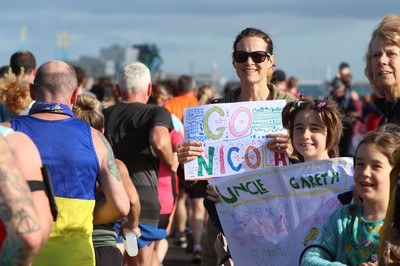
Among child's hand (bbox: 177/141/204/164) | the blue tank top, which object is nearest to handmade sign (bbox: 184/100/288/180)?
child's hand (bbox: 177/141/204/164)

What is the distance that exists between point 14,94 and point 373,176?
147 inches

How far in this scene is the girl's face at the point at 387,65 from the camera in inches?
207

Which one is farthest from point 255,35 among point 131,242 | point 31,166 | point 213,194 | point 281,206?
point 31,166

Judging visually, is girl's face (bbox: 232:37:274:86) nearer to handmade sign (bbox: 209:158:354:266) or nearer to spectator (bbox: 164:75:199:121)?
handmade sign (bbox: 209:158:354:266)

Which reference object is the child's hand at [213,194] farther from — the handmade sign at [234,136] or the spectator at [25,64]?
the spectator at [25,64]

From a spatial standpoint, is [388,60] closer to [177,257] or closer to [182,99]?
[177,257]

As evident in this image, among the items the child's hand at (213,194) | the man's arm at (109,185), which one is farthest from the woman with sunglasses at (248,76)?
the man's arm at (109,185)

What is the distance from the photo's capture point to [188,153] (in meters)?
6.05

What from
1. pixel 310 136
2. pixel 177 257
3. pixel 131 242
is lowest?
pixel 177 257

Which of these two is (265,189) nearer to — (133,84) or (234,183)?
(234,183)

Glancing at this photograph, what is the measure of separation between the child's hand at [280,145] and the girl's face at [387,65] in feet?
2.76

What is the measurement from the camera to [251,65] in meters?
6.29

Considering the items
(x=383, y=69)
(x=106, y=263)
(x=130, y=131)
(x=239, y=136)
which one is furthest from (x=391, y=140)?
(x=130, y=131)

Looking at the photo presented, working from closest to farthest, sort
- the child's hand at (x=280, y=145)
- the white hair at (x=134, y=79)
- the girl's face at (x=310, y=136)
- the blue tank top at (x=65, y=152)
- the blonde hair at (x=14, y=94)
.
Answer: the blue tank top at (x=65, y=152)
the girl's face at (x=310, y=136)
the child's hand at (x=280, y=145)
the blonde hair at (x=14, y=94)
the white hair at (x=134, y=79)
